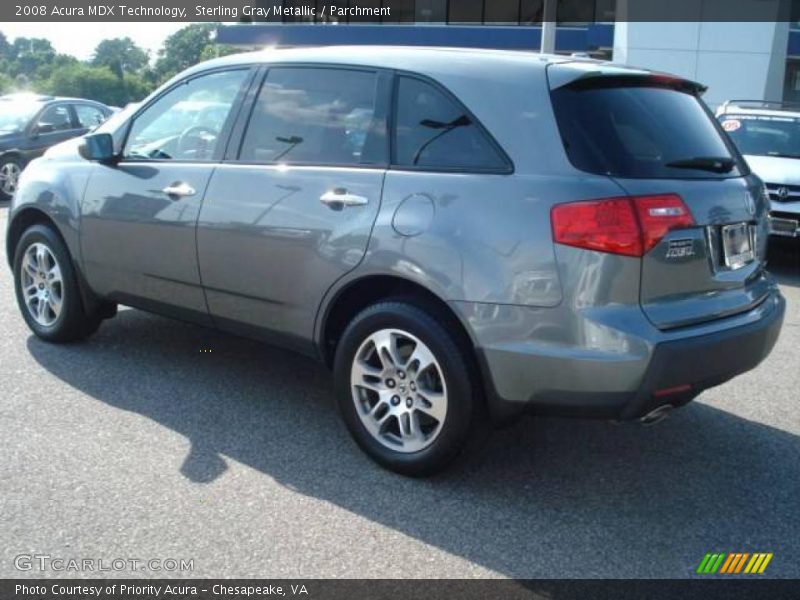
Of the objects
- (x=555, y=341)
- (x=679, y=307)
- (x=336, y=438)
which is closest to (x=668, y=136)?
(x=679, y=307)

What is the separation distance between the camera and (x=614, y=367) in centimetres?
320

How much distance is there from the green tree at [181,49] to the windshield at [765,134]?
2483 inches

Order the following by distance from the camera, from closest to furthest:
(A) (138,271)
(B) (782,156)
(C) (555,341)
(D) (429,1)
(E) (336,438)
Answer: (C) (555,341) → (E) (336,438) → (A) (138,271) → (B) (782,156) → (D) (429,1)

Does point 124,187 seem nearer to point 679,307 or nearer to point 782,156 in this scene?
point 679,307

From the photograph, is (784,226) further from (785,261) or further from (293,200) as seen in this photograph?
(293,200)

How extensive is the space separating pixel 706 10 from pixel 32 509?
23.9 metres

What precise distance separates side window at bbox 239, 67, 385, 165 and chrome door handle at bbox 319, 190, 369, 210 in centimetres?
17

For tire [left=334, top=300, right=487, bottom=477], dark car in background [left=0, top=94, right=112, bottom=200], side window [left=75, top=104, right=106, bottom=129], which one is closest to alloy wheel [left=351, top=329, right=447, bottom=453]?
tire [left=334, top=300, right=487, bottom=477]

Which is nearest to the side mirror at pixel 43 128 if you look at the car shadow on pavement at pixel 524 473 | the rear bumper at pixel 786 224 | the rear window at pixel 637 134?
the car shadow on pavement at pixel 524 473

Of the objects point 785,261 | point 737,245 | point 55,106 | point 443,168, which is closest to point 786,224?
point 785,261

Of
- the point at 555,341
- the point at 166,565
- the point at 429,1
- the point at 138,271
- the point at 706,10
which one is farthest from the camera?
the point at 429,1

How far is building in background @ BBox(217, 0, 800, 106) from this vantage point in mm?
23516

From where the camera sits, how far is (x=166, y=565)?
306cm

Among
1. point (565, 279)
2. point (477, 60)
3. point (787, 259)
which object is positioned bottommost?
point (787, 259)
